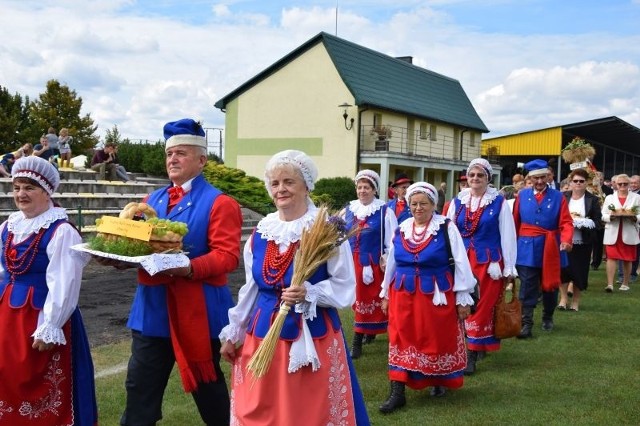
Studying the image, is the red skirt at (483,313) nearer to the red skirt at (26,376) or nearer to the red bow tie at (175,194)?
the red bow tie at (175,194)

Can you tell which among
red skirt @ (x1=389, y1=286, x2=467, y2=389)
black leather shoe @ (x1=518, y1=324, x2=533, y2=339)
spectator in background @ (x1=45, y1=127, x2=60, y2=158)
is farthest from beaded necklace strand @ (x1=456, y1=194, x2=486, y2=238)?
spectator in background @ (x1=45, y1=127, x2=60, y2=158)

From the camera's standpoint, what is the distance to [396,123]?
36.3 meters

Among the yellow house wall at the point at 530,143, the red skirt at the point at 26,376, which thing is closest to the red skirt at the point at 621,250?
the red skirt at the point at 26,376

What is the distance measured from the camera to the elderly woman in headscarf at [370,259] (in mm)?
7637

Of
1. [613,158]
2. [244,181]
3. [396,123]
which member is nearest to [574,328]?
[244,181]

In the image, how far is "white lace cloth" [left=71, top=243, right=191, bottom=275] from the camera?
3557 mm

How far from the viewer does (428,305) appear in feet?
18.9

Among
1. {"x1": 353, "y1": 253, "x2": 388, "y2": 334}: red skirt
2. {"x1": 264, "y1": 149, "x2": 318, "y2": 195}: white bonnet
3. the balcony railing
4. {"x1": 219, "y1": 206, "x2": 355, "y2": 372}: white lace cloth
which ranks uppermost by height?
the balcony railing

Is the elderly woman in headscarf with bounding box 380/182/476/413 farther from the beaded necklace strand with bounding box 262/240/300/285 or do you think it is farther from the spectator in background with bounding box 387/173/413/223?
the beaded necklace strand with bounding box 262/240/300/285

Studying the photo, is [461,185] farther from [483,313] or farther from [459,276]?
[459,276]

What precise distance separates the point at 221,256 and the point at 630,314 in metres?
7.86

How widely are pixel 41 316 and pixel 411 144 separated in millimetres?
34433

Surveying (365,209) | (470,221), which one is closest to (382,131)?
(365,209)

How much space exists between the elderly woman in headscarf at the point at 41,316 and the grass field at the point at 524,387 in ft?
3.24
